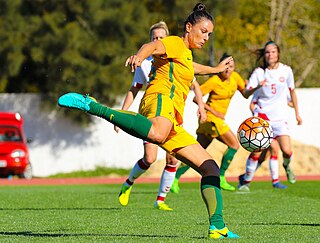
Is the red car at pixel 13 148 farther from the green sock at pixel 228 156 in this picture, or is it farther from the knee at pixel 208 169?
the knee at pixel 208 169

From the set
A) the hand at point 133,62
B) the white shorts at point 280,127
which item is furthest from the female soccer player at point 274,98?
the hand at point 133,62

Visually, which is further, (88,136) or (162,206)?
(88,136)

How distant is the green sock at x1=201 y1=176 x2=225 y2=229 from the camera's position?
8.13 metres

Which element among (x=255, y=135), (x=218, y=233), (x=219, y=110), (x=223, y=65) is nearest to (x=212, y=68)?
(x=223, y=65)

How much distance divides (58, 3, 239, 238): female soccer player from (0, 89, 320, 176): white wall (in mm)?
20316

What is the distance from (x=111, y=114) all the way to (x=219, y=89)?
8.18m

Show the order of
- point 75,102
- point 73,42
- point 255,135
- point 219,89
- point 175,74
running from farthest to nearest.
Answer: point 73,42
point 219,89
point 255,135
point 175,74
point 75,102

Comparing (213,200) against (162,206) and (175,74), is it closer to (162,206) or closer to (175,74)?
(175,74)

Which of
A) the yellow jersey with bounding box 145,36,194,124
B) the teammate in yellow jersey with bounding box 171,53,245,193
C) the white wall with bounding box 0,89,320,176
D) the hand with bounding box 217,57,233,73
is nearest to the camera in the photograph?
the yellow jersey with bounding box 145,36,194,124

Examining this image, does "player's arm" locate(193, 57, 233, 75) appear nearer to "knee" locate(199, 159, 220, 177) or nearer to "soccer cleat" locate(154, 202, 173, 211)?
"knee" locate(199, 159, 220, 177)

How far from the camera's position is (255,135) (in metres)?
9.45

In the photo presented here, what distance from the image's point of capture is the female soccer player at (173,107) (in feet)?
25.7

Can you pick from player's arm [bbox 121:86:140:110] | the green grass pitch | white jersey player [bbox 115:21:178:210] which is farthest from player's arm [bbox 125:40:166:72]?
white jersey player [bbox 115:21:178:210]

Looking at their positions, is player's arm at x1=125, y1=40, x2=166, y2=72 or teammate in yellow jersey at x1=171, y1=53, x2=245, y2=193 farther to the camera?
teammate in yellow jersey at x1=171, y1=53, x2=245, y2=193
